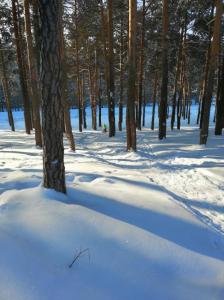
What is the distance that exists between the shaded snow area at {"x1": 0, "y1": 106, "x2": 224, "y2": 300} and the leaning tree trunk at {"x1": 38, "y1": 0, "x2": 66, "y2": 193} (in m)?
0.38

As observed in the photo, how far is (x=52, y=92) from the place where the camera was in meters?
4.17

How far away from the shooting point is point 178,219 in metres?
4.45

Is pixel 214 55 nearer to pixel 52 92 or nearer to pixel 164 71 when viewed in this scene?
pixel 164 71

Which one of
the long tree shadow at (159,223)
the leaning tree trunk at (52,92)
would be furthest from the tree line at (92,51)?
the long tree shadow at (159,223)

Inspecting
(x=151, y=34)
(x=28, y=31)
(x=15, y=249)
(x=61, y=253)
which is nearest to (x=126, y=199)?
(x=61, y=253)

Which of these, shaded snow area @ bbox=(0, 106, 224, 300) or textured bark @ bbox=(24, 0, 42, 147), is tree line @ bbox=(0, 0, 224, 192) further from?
shaded snow area @ bbox=(0, 106, 224, 300)

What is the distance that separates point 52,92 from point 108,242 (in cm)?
234

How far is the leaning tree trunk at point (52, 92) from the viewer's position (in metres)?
3.89

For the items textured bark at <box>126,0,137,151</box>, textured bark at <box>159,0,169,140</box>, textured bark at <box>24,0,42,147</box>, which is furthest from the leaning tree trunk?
textured bark at <box>159,0,169,140</box>

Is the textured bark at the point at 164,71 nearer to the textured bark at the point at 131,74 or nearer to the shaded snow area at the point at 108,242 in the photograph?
the textured bark at the point at 131,74

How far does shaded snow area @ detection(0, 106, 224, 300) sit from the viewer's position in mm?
2826

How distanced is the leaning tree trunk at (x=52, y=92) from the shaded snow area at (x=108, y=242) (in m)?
0.38

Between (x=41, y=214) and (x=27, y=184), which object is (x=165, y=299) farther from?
(x=27, y=184)

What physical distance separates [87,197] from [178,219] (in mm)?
1582
